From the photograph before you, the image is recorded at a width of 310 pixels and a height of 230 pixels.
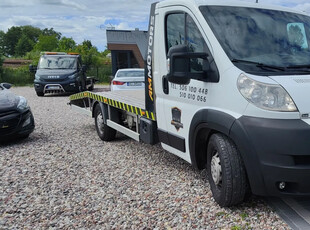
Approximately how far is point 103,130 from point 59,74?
1093cm

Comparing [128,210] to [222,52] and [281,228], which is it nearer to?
[281,228]

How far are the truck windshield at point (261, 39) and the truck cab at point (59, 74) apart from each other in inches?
557

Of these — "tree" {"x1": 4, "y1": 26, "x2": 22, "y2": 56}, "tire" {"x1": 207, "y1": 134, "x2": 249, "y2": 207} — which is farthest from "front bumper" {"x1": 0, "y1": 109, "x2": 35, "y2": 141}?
"tree" {"x1": 4, "y1": 26, "x2": 22, "y2": 56}

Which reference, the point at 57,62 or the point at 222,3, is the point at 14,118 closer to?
the point at 222,3

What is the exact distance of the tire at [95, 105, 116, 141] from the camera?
696 centimetres

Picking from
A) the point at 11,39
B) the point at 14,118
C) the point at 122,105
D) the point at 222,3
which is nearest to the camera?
the point at 222,3

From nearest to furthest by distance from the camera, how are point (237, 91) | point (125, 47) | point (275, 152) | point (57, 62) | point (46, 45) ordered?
point (275, 152) → point (237, 91) → point (57, 62) → point (125, 47) → point (46, 45)

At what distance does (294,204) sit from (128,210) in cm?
182

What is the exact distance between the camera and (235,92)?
333cm

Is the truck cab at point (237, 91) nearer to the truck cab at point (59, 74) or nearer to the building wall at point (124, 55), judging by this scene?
the truck cab at point (59, 74)

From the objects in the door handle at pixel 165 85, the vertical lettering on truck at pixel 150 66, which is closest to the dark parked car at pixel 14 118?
the vertical lettering on truck at pixel 150 66

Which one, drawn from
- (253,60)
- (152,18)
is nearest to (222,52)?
(253,60)

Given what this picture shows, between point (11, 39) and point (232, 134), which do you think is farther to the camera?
point (11, 39)

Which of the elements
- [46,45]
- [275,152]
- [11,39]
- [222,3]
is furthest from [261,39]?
[11,39]
